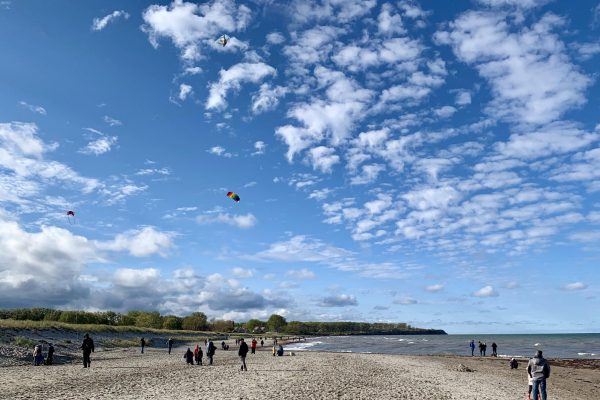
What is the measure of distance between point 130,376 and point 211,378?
15.4ft

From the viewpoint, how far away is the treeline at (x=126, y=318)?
268 feet

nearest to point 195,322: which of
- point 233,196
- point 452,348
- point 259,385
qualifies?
point 452,348

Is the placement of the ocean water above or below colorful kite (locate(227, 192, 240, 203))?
below

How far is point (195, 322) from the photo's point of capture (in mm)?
152000

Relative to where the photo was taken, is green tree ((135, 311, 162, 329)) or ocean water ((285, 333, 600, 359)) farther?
green tree ((135, 311, 162, 329))

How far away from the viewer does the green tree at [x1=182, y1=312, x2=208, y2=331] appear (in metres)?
150

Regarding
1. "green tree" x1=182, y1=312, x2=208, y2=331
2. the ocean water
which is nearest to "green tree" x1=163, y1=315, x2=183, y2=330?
"green tree" x1=182, y1=312, x2=208, y2=331

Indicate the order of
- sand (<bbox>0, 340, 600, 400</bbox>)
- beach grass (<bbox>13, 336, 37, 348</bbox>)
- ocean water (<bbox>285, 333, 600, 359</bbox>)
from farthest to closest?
ocean water (<bbox>285, 333, 600, 359</bbox>) → beach grass (<bbox>13, 336, 37, 348</bbox>) → sand (<bbox>0, 340, 600, 400</bbox>)

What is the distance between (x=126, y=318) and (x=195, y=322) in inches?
1267

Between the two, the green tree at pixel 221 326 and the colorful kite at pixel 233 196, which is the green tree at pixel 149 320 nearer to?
the green tree at pixel 221 326

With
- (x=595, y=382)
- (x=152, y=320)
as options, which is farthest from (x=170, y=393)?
(x=152, y=320)

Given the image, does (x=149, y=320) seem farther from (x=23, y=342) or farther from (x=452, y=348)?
(x=23, y=342)

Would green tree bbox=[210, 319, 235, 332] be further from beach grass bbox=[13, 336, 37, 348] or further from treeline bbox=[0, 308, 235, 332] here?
beach grass bbox=[13, 336, 37, 348]

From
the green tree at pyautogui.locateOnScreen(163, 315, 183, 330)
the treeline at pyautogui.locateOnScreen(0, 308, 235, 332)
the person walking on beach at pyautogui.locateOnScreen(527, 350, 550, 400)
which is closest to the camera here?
the person walking on beach at pyautogui.locateOnScreen(527, 350, 550, 400)
